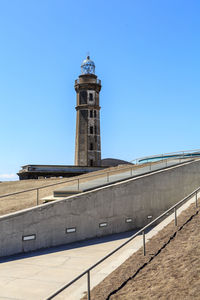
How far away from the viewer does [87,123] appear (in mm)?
44906

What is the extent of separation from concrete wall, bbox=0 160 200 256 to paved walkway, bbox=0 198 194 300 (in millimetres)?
586

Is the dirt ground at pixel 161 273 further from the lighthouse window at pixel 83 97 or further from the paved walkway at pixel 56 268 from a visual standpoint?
the lighthouse window at pixel 83 97

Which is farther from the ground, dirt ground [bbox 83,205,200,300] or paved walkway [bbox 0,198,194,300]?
dirt ground [bbox 83,205,200,300]

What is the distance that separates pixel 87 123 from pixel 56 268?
118 ft

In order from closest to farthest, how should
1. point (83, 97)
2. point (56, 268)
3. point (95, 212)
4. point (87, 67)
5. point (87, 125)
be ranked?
point (56, 268)
point (95, 212)
point (87, 125)
point (83, 97)
point (87, 67)

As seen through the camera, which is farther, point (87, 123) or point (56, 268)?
point (87, 123)

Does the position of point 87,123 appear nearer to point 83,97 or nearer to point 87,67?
point 83,97

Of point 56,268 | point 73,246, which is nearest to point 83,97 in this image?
point 73,246

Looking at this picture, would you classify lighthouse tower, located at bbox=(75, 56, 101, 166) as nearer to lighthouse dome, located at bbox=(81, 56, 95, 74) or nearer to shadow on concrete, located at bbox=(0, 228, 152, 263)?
lighthouse dome, located at bbox=(81, 56, 95, 74)

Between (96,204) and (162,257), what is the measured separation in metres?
6.59

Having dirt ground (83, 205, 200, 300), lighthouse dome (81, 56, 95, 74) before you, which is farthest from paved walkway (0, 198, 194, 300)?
lighthouse dome (81, 56, 95, 74)

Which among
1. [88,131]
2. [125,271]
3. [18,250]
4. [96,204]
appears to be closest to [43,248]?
[18,250]

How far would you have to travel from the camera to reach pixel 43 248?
42.0 feet

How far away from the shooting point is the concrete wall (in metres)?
12.1
